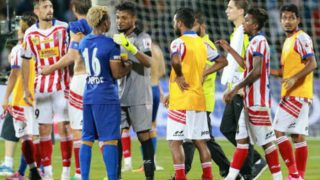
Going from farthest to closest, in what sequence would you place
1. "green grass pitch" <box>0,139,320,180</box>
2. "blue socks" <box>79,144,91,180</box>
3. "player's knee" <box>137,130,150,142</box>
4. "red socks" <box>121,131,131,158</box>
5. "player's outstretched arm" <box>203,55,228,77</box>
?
"red socks" <box>121,131,131,158</box>
"green grass pitch" <box>0,139,320,180</box>
"player's knee" <box>137,130,150,142</box>
"player's outstretched arm" <box>203,55,228,77</box>
"blue socks" <box>79,144,91,180</box>

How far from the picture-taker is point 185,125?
9828mm

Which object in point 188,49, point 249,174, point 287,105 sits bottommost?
point 249,174

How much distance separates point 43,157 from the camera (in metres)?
10.8

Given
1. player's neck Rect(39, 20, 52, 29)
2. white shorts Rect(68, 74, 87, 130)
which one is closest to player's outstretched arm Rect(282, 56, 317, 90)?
white shorts Rect(68, 74, 87, 130)

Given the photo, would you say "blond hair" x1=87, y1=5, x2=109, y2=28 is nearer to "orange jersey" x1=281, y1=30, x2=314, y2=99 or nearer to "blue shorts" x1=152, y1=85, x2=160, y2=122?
"orange jersey" x1=281, y1=30, x2=314, y2=99

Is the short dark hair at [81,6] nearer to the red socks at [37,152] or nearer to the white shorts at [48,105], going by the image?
the white shorts at [48,105]

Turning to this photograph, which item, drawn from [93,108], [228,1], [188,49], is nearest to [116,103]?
[93,108]

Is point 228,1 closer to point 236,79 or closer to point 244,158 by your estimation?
point 236,79

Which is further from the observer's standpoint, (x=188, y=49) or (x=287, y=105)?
(x=287, y=105)

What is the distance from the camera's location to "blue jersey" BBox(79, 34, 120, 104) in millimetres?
9602

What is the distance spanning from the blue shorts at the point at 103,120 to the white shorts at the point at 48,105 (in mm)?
1216

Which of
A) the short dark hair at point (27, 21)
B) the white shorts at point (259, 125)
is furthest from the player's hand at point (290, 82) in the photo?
the short dark hair at point (27, 21)

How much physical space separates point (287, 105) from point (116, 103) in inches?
79.8

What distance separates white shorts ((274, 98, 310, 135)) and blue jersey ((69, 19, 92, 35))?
88.8 inches
